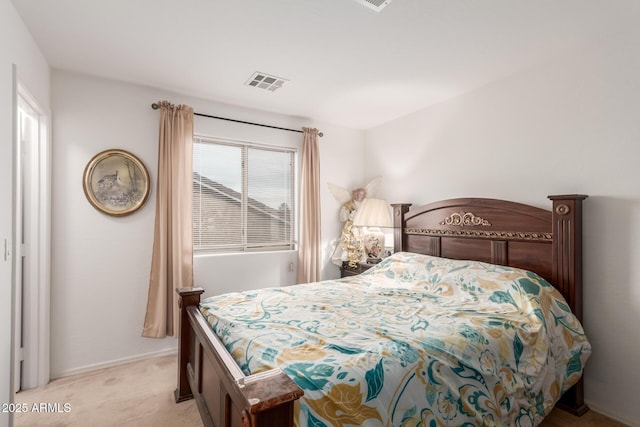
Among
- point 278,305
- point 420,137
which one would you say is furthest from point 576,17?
point 278,305

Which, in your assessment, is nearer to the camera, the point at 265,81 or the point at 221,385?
the point at 221,385

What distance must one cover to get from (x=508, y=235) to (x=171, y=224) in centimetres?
298

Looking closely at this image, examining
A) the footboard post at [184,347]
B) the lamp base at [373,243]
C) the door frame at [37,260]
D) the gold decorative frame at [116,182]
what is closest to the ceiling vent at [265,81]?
the gold decorative frame at [116,182]

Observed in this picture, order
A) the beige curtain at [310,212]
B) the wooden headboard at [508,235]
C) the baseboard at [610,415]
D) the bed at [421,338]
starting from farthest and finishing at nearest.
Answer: the beige curtain at [310,212] < the wooden headboard at [508,235] < the baseboard at [610,415] < the bed at [421,338]

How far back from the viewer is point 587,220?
2.27 meters

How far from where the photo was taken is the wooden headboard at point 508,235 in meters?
2.21

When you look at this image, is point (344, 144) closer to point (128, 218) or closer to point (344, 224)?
point (344, 224)

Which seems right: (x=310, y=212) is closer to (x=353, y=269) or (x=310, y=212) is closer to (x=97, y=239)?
(x=353, y=269)

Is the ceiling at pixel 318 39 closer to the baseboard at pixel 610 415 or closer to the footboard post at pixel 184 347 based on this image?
the footboard post at pixel 184 347

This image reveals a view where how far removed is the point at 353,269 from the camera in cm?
386

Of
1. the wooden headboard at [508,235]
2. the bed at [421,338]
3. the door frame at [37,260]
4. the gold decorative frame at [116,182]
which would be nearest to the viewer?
the bed at [421,338]

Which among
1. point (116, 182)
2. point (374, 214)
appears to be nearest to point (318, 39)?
point (374, 214)

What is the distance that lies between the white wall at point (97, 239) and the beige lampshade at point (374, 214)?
1782 mm

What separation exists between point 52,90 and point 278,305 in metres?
2.58
